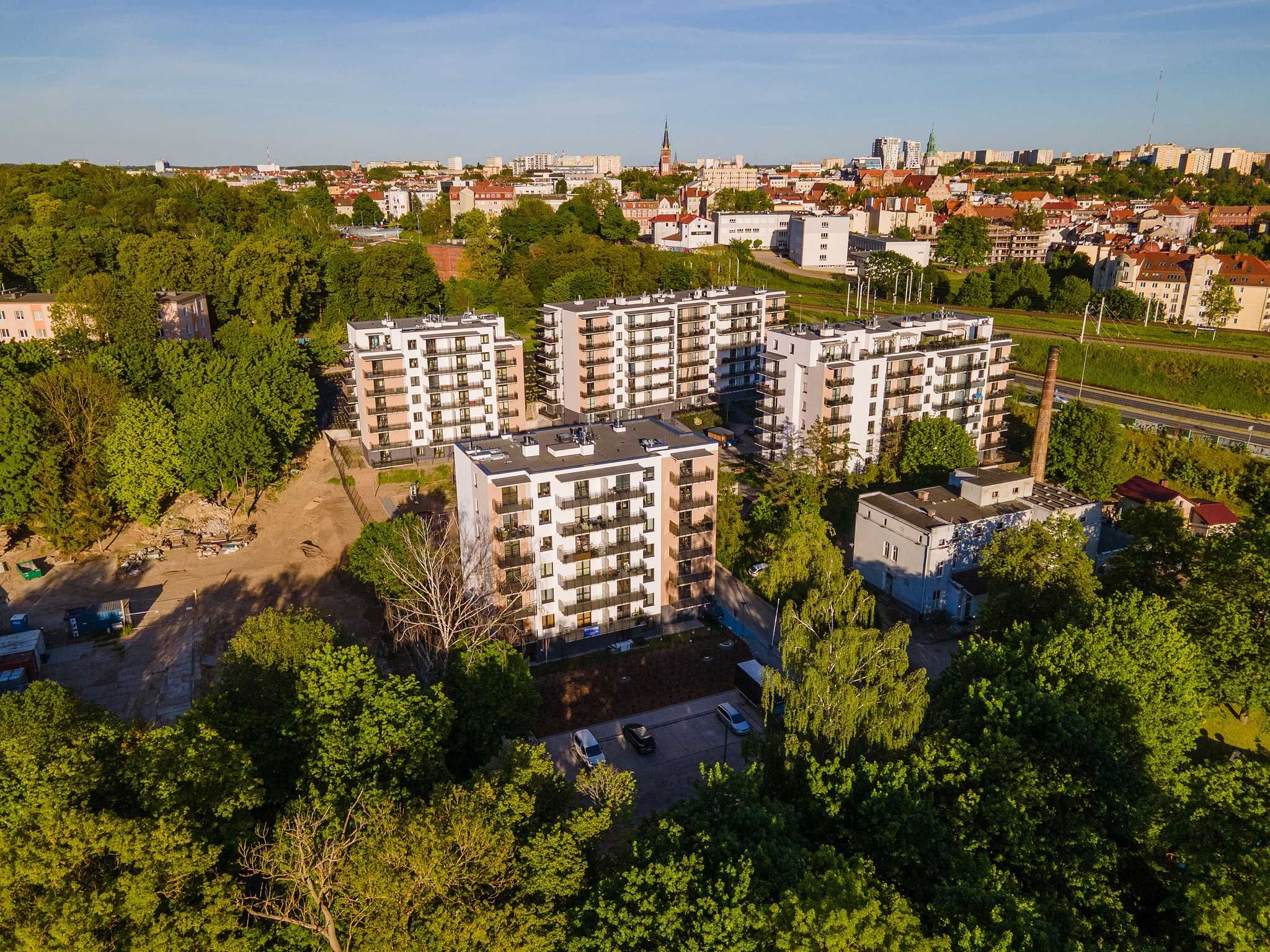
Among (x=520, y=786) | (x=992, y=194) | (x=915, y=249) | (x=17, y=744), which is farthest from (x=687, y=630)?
(x=992, y=194)

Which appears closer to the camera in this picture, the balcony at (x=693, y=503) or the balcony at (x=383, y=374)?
the balcony at (x=693, y=503)

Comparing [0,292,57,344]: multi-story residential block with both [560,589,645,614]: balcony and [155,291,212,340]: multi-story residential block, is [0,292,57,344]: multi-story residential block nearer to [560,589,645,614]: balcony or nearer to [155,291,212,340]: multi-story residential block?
[155,291,212,340]: multi-story residential block

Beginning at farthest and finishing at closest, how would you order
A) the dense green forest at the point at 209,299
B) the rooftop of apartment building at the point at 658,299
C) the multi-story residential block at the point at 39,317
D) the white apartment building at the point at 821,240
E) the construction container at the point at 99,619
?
the white apartment building at the point at 821,240
the multi-story residential block at the point at 39,317
the rooftop of apartment building at the point at 658,299
the dense green forest at the point at 209,299
the construction container at the point at 99,619

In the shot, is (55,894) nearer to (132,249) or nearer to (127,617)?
(127,617)

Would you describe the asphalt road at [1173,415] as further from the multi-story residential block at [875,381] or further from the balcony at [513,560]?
the balcony at [513,560]

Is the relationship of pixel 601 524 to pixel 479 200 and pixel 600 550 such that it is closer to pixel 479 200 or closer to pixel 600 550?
pixel 600 550

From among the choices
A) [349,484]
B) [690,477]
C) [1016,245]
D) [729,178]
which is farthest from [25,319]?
[729,178]

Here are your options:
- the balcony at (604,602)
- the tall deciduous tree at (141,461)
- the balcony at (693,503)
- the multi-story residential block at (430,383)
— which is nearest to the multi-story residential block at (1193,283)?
the multi-story residential block at (430,383)
